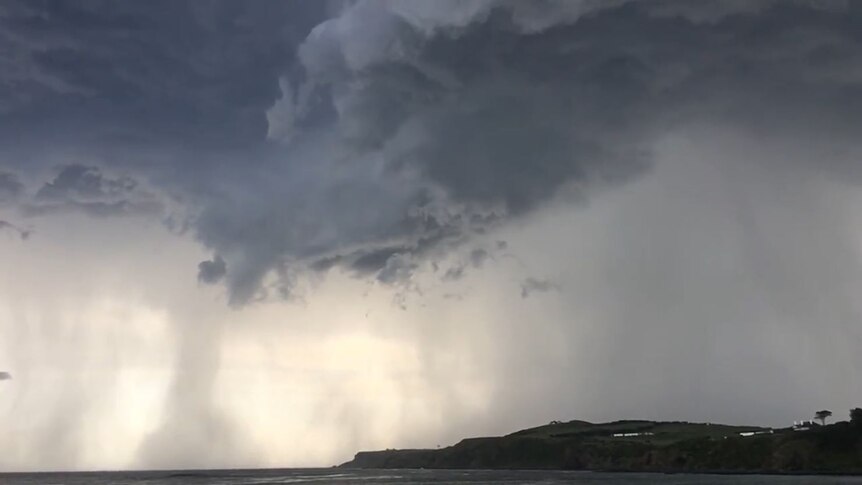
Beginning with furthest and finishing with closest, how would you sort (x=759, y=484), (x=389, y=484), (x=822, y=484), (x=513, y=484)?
(x=389, y=484) → (x=513, y=484) → (x=759, y=484) → (x=822, y=484)

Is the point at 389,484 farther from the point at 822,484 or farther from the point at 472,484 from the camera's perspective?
the point at 822,484

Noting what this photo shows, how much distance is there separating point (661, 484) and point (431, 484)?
56263 mm

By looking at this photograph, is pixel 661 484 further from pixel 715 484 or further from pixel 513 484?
pixel 513 484

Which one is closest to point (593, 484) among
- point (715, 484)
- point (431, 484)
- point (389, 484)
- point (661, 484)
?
point (661, 484)

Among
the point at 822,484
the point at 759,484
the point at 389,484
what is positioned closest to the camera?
the point at 822,484

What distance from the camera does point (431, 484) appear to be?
191875 mm

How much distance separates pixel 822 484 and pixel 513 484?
66.4 meters

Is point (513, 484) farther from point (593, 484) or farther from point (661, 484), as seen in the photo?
point (661, 484)

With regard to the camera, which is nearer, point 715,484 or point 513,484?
point 715,484

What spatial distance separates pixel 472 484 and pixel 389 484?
91.0ft

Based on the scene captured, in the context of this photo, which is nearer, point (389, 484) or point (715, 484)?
point (715, 484)

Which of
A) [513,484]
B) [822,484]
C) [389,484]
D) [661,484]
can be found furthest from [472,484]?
[822,484]

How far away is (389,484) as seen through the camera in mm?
199750

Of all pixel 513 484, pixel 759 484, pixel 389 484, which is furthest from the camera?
pixel 389 484
